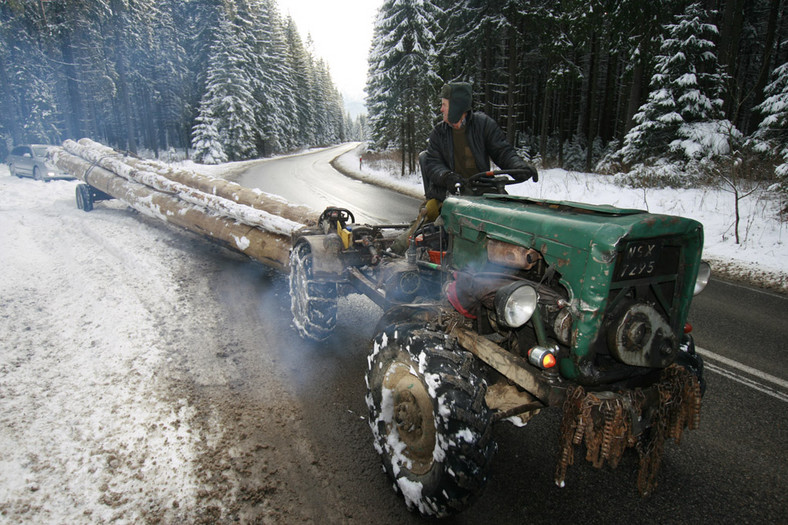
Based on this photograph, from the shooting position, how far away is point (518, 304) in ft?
7.48

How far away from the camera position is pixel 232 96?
33.3 m

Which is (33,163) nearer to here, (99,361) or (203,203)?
(203,203)

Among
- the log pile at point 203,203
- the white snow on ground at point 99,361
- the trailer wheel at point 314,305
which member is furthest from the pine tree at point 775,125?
the log pile at point 203,203

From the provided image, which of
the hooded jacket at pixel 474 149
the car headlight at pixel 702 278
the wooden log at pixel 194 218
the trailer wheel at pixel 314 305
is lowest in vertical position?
the trailer wheel at pixel 314 305

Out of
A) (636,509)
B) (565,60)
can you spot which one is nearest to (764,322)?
(636,509)

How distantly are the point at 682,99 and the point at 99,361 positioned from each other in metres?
17.0

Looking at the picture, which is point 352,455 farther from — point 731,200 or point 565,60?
point 565,60

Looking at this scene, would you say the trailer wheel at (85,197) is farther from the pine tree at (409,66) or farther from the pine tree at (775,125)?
the pine tree at (775,125)

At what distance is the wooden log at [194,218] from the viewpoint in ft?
21.3

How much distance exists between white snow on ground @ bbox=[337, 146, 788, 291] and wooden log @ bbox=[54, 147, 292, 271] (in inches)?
215

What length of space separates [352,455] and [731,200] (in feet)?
38.8

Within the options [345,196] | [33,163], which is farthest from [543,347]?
[33,163]

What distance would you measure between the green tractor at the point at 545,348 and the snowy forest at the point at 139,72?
32.7m

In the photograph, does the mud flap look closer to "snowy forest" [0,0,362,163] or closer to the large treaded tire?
the large treaded tire
